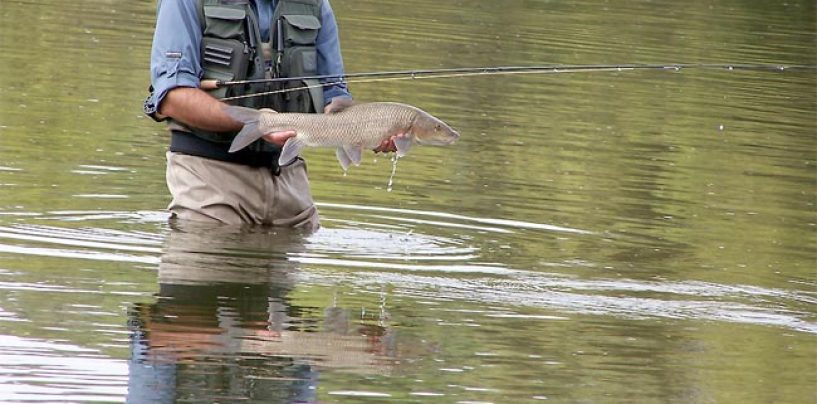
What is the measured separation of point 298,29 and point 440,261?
1.26m

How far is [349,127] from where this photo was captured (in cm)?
799

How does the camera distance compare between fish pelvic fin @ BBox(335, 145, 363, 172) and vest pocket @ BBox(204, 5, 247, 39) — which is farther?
vest pocket @ BBox(204, 5, 247, 39)

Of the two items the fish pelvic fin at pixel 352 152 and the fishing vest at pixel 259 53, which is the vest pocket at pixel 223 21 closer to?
the fishing vest at pixel 259 53

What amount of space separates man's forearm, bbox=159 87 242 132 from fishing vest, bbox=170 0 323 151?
0.12 meters

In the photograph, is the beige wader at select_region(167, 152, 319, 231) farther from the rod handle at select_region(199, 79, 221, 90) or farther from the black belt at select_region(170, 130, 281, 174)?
the rod handle at select_region(199, 79, 221, 90)

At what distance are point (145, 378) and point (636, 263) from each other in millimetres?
3657

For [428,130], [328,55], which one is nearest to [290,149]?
[428,130]

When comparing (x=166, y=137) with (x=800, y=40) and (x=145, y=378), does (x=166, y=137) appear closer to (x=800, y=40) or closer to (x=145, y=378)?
(x=145, y=378)

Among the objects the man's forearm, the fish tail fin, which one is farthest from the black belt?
the fish tail fin

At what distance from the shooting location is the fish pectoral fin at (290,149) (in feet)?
26.2

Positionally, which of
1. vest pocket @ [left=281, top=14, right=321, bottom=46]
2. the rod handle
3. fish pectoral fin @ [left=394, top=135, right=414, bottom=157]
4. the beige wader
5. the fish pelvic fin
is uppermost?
Result: vest pocket @ [left=281, top=14, right=321, bottom=46]

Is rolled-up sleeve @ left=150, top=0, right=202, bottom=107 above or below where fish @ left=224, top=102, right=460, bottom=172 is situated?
above

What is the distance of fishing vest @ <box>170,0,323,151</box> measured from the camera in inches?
326

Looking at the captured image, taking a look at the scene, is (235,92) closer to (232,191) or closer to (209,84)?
(209,84)
